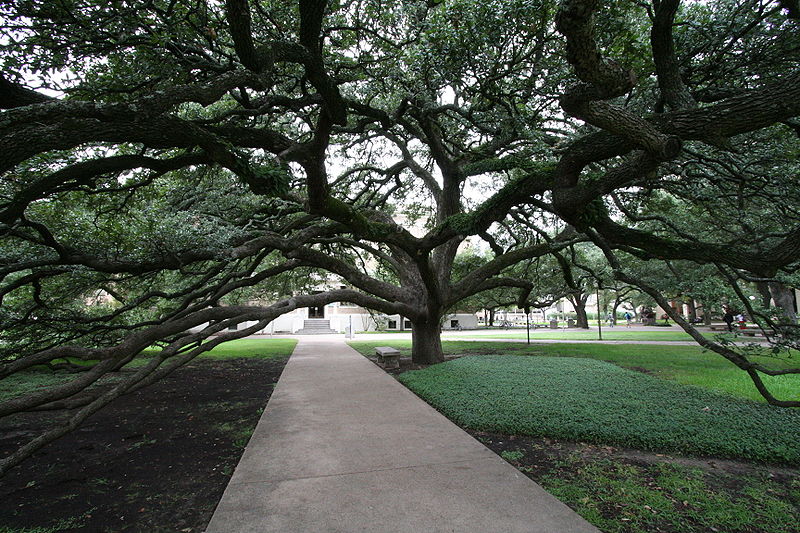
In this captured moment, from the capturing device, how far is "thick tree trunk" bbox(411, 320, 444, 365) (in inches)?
434

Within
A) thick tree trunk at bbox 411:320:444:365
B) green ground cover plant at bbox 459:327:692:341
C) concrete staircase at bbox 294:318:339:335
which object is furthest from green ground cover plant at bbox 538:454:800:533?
concrete staircase at bbox 294:318:339:335

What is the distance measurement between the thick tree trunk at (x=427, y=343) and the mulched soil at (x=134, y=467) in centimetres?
475

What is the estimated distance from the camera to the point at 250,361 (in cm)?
1409

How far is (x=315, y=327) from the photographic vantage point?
112 feet

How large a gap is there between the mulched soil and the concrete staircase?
82.8ft

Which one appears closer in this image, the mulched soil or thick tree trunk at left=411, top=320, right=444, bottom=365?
the mulched soil

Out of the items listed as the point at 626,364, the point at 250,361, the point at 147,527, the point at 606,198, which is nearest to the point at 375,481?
the point at 147,527

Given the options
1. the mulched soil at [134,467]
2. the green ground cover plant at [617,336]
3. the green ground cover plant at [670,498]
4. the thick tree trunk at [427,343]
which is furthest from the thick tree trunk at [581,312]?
the green ground cover plant at [670,498]

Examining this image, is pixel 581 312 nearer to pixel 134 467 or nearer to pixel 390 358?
pixel 390 358

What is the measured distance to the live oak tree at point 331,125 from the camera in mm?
3439

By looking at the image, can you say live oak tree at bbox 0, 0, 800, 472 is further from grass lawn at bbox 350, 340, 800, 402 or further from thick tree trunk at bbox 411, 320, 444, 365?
thick tree trunk at bbox 411, 320, 444, 365

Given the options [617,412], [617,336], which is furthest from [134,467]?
[617,336]

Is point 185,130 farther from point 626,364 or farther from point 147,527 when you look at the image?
point 626,364

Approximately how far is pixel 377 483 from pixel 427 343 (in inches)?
299
